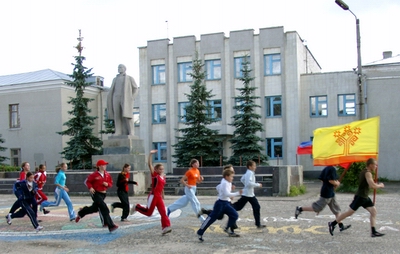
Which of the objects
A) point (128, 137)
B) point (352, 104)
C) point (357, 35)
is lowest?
point (128, 137)

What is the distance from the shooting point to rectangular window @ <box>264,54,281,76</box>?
3462 centimetres

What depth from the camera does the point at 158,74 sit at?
1499 inches

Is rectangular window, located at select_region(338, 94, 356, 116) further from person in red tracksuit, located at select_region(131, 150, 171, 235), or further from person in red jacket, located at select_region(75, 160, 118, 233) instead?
person in red jacket, located at select_region(75, 160, 118, 233)

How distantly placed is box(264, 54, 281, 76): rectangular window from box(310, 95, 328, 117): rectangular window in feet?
11.1

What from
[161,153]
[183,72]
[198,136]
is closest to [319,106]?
[198,136]

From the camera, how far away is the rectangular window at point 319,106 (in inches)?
1337

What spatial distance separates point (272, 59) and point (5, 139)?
2478 centimetres

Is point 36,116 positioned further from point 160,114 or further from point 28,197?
point 28,197

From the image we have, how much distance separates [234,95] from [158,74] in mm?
6937

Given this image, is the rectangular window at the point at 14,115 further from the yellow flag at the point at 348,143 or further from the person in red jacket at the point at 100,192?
the yellow flag at the point at 348,143

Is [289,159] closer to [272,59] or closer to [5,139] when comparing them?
[272,59]

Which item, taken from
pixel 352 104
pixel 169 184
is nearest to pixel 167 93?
pixel 352 104

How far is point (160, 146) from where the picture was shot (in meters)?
37.9

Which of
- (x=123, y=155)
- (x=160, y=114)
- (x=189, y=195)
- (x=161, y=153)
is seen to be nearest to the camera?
(x=189, y=195)
